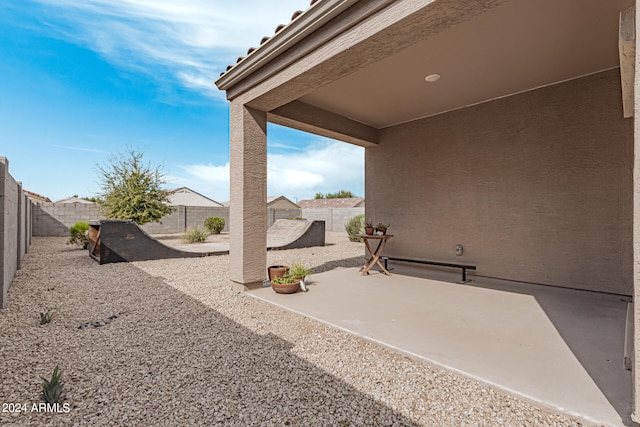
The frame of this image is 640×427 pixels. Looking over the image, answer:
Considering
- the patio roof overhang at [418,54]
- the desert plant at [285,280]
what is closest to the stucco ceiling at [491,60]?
the patio roof overhang at [418,54]

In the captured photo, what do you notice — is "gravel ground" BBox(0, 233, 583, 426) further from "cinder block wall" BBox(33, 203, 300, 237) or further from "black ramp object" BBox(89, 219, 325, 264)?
"cinder block wall" BBox(33, 203, 300, 237)

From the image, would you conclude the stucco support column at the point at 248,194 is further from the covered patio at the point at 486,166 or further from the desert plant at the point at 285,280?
the desert plant at the point at 285,280

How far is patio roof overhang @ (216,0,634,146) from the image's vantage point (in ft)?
8.54

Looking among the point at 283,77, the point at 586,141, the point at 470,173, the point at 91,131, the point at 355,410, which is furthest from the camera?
the point at 91,131

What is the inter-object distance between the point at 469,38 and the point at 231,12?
12.4ft

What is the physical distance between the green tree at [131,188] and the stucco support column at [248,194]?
8.50 m

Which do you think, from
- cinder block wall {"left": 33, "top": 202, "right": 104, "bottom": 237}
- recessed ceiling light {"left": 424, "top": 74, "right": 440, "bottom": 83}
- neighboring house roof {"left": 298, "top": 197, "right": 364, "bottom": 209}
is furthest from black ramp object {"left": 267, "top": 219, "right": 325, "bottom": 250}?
neighboring house roof {"left": 298, "top": 197, "right": 364, "bottom": 209}

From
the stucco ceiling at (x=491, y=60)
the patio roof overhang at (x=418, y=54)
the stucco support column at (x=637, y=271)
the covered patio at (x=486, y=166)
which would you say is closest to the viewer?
the stucco support column at (x=637, y=271)

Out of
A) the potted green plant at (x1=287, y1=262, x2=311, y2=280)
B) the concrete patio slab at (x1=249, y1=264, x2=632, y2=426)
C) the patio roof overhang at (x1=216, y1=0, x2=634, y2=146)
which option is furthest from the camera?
the potted green plant at (x1=287, y1=262, x2=311, y2=280)

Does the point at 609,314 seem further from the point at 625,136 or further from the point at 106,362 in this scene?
the point at 106,362

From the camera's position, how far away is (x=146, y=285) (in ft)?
15.6

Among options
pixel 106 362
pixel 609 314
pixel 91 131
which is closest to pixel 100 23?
pixel 106 362

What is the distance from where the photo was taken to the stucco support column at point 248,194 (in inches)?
164

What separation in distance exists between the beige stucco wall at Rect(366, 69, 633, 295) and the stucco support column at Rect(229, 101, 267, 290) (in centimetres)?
318
